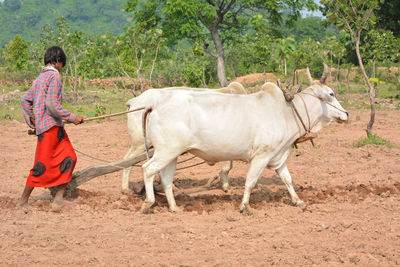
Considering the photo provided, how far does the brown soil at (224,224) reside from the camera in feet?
13.4

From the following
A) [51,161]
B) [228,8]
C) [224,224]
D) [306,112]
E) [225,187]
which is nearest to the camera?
[224,224]

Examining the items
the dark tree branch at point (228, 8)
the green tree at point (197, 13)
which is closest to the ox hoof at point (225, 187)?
the green tree at point (197, 13)

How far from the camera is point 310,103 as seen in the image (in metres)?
6.12

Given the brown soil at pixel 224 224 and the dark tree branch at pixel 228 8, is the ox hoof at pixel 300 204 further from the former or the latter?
the dark tree branch at pixel 228 8

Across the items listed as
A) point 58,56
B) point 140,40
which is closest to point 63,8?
point 140,40

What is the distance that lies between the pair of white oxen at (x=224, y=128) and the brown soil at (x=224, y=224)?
447mm

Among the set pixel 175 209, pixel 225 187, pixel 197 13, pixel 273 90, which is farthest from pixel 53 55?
pixel 197 13

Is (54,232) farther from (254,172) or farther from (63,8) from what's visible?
(63,8)

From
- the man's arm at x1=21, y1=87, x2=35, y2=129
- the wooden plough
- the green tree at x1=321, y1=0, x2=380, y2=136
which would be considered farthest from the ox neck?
the green tree at x1=321, y1=0, x2=380, y2=136

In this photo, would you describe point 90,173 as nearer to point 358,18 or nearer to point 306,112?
point 306,112

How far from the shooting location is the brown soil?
4.08 m

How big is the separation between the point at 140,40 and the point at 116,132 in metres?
3.75

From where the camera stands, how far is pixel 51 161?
5.52 m

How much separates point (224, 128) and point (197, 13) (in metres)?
15.8
